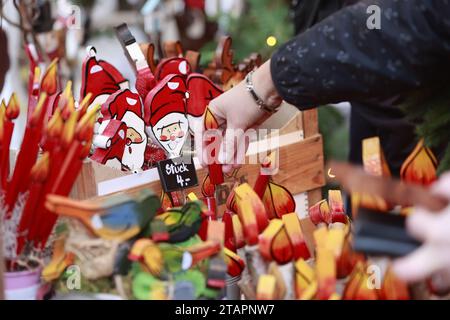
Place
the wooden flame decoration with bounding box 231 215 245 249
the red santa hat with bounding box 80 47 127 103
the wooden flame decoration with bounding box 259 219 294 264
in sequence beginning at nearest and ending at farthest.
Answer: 1. the wooden flame decoration with bounding box 259 219 294 264
2. the wooden flame decoration with bounding box 231 215 245 249
3. the red santa hat with bounding box 80 47 127 103

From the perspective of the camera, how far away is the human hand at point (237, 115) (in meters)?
1.08

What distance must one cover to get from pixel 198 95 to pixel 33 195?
1.54ft

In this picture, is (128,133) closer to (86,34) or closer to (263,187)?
(263,187)

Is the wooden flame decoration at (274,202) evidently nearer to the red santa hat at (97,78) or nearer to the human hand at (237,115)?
the human hand at (237,115)

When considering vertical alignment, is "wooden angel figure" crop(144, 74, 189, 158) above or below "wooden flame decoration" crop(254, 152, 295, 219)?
above

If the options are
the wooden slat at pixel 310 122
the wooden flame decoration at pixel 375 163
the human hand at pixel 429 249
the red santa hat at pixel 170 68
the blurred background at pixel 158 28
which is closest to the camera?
the human hand at pixel 429 249

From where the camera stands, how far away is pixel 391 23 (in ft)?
2.96

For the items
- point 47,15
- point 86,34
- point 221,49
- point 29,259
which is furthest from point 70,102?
point 86,34

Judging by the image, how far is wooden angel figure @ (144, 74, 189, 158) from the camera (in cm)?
117

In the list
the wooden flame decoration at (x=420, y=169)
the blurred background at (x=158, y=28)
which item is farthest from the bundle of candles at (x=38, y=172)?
the blurred background at (x=158, y=28)

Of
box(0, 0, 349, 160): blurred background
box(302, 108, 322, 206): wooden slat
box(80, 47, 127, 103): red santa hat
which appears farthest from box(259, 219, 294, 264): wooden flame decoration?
box(0, 0, 349, 160): blurred background

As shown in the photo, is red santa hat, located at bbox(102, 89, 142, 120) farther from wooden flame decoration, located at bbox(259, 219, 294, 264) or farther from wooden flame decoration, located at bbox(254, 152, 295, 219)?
wooden flame decoration, located at bbox(259, 219, 294, 264)

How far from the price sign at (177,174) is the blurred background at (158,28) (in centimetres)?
65

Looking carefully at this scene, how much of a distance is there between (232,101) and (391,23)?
0.30 metres
